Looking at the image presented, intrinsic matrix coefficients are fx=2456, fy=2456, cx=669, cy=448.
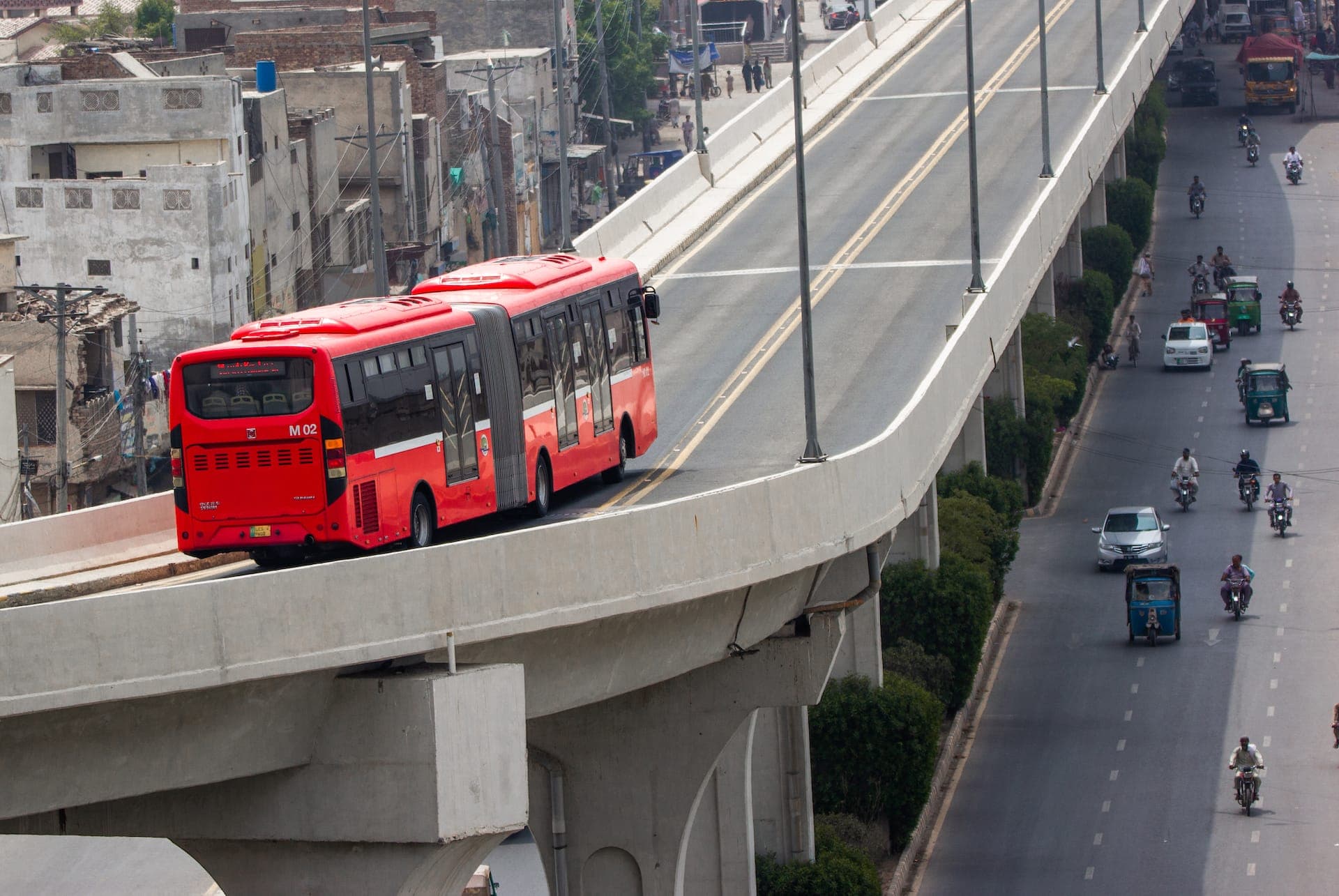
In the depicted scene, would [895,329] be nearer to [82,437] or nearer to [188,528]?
[82,437]

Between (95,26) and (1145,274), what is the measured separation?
58.9 metres

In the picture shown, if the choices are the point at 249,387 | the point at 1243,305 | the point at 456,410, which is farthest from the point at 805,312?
the point at 1243,305

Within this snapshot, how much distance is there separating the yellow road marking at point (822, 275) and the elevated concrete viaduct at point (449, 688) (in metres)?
2.86

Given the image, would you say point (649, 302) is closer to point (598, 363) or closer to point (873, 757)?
point (598, 363)

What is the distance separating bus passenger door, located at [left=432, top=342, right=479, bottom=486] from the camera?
2678 centimetres

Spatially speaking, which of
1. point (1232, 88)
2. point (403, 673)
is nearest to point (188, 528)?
point (403, 673)

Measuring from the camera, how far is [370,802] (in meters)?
21.2

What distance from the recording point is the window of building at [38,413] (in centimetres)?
5531

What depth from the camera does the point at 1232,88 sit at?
412ft

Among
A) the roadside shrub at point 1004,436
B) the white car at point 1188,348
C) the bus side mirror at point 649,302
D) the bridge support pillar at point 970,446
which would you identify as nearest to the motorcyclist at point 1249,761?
the bus side mirror at point 649,302

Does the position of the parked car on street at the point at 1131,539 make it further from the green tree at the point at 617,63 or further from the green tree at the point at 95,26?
the green tree at the point at 617,63

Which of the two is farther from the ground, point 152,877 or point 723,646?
point 723,646

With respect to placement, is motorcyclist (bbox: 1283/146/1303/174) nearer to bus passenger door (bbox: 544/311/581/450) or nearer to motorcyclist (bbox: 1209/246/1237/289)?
motorcyclist (bbox: 1209/246/1237/289)

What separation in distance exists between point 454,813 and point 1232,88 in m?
111
